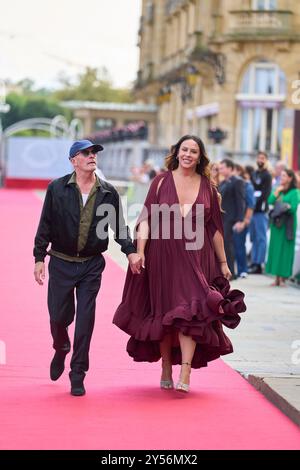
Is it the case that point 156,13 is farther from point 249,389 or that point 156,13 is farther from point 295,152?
point 249,389

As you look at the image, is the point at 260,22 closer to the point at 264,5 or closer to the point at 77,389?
the point at 264,5

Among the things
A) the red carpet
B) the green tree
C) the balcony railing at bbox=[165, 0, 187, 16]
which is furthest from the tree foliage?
the red carpet

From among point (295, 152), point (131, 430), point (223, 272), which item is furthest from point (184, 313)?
point (295, 152)

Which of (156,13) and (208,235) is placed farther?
(156,13)

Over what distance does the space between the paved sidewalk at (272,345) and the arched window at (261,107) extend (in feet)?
112

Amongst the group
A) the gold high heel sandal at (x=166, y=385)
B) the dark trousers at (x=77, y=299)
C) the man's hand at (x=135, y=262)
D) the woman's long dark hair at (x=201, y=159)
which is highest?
the woman's long dark hair at (x=201, y=159)

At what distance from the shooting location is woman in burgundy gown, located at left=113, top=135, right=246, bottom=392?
9.70 metres

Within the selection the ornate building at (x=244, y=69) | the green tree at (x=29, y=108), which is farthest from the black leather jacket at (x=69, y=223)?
the green tree at (x=29, y=108)

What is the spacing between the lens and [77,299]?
9.77 metres

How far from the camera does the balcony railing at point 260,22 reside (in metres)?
51.0

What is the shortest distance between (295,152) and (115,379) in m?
14.4

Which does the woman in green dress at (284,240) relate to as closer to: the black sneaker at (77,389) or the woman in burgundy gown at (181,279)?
the woman in burgundy gown at (181,279)

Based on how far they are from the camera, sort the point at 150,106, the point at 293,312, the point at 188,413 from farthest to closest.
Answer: the point at 150,106, the point at 293,312, the point at 188,413
